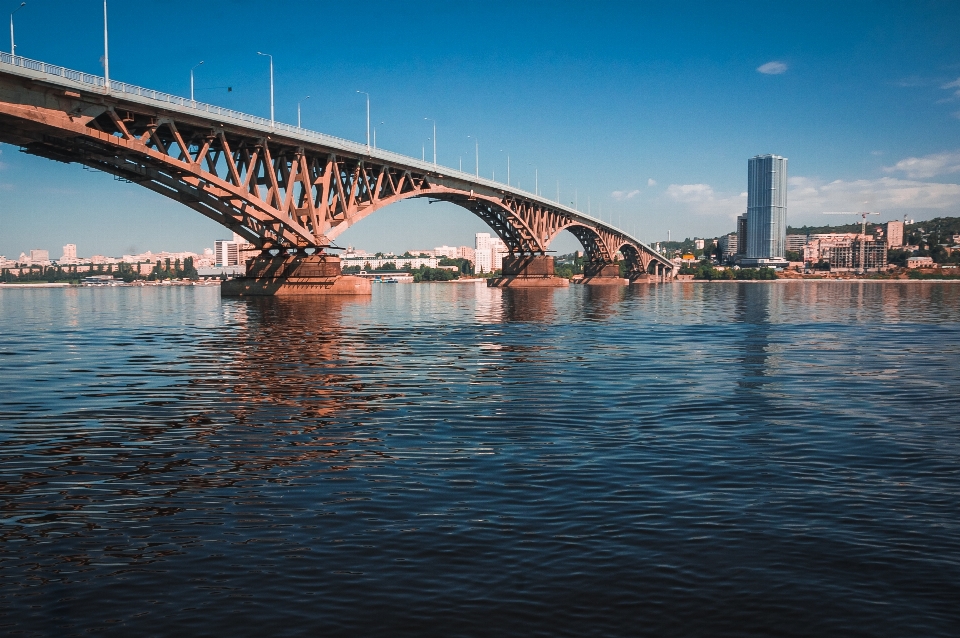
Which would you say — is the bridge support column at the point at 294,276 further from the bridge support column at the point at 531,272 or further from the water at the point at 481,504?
the water at the point at 481,504

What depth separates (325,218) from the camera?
77.4 metres

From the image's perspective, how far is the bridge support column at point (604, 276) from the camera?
171 m

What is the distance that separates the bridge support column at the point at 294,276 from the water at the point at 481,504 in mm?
56964

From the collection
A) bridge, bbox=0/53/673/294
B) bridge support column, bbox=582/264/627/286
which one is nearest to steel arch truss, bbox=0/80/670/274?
bridge, bbox=0/53/673/294

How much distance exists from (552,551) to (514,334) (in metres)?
29.6

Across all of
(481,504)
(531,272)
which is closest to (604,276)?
(531,272)

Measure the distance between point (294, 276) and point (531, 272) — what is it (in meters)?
57.8

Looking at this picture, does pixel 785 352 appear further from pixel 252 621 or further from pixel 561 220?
pixel 561 220

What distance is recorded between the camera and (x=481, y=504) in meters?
9.55

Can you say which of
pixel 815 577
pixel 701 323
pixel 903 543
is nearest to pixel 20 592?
pixel 815 577

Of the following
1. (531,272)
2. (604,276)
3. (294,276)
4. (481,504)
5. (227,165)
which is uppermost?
(227,165)

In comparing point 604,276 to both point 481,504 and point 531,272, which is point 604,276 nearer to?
point 531,272

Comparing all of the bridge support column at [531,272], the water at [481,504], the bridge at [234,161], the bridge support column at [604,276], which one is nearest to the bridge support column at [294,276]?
the bridge at [234,161]

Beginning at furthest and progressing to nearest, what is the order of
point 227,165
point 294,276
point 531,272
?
point 531,272 < point 294,276 < point 227,165
